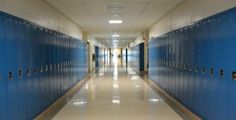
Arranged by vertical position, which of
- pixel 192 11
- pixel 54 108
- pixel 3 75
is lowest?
pixel 54 108

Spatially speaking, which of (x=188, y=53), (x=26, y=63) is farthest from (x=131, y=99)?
(x=26, y=63)

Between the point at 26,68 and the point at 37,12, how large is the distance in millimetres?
1998

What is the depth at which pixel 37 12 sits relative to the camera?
661cm

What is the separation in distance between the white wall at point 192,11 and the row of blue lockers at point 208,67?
10.1 inches

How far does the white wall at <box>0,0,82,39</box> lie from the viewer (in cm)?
480

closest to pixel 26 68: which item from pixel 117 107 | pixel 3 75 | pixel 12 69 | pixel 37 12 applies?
pixel 12 69

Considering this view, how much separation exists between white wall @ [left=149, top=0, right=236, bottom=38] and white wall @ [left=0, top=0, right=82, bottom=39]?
138 inches

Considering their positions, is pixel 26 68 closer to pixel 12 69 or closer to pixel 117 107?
pixel 12 69

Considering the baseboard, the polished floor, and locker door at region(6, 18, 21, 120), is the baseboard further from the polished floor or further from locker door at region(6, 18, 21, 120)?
locker door at region(6, 18, 21, 120)

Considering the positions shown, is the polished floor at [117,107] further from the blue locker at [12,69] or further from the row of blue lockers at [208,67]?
the blue locker at [12,69]

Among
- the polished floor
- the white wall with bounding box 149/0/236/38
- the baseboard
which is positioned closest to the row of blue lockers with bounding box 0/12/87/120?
the baseboard

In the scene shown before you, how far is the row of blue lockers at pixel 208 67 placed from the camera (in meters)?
3.97

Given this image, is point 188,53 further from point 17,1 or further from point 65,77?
point 65,77

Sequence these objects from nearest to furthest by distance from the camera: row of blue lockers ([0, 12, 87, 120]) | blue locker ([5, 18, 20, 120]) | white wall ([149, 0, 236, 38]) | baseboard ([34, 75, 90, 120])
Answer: row of blue lockers ([0, 12, 87, 120]) < blue locker ([5, 18, 20, 120]) < white wall ([149, 0, 236, 38]) < baseboard ([34, 75, 90, 120])
